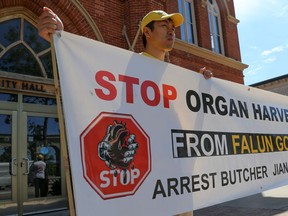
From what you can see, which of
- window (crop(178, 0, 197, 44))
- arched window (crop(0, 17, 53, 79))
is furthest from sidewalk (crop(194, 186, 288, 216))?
window (crop(178, 0, 197, 44))

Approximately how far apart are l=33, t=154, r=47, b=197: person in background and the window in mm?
6310

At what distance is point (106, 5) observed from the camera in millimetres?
7773

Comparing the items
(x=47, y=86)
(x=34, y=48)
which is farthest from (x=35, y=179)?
(x=34, y=48)

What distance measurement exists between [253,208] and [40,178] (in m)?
4.55

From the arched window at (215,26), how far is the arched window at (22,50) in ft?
22.8

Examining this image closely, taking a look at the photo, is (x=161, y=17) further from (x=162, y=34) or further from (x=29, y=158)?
(x=29, y=158)

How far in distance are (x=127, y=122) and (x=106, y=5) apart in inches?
247

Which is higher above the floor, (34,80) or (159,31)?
(34,80)

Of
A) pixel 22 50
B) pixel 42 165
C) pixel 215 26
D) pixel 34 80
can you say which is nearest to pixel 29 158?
pixel 42 165

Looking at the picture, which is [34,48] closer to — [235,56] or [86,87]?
[86,87]

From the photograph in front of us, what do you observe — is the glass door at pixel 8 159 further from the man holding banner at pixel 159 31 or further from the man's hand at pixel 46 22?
the man's hand at pixel 46 22

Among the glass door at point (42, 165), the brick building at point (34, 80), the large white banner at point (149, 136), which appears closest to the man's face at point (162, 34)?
the large white banner at point (149, 136)

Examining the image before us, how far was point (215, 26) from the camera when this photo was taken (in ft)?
40.8

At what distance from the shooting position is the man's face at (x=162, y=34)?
100 inches
